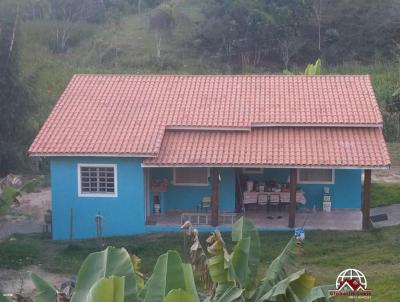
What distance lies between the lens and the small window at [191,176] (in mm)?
19312

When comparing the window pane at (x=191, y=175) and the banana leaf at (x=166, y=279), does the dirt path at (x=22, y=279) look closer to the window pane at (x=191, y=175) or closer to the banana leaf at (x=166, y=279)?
the window pane at (x=191, y=175)

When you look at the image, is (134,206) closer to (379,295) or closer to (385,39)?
(379,295)

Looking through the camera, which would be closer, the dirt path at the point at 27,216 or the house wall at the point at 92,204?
the house wall at the point at 92,204

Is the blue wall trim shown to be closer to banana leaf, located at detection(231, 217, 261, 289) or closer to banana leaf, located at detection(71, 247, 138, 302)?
banana leaf, located at detection(231, 217, 261, 289)

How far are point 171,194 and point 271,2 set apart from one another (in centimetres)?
2439

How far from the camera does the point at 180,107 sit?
777 inches

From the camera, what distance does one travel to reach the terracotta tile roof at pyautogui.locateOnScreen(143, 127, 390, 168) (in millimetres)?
17797

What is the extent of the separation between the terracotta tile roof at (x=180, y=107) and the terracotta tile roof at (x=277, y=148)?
241 mm

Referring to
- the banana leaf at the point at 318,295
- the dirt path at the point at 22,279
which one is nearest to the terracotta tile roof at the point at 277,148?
the dirt path at the point at 22,279

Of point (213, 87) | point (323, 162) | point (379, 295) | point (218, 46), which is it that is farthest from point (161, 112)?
point (218, 46)

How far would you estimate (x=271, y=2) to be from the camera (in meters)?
41.8

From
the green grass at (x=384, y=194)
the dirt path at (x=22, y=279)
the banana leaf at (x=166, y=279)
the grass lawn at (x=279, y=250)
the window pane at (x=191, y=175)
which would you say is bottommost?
the dirt path at (x=22, y=279)

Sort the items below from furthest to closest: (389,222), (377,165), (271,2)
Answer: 1. (271,2)
2. (389,222)
3. (377,165)

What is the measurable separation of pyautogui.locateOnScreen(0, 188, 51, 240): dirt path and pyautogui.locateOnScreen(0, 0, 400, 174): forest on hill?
14112mm
